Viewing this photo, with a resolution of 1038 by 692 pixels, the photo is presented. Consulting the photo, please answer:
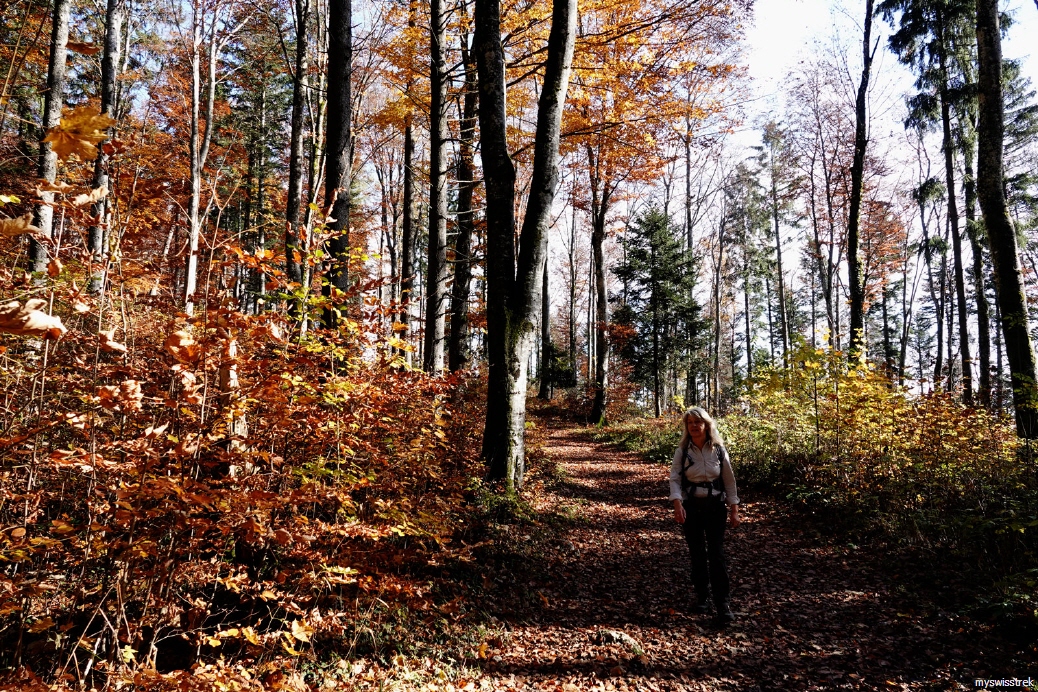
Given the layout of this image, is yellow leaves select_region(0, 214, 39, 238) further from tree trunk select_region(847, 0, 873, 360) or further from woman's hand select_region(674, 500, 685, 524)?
tree trunk select_region(847, 0, 873, 360)

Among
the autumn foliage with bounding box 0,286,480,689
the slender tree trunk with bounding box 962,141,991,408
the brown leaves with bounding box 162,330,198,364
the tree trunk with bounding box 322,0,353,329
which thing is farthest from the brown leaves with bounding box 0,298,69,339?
the slender tree trunk with bounding box 962,141,991,408

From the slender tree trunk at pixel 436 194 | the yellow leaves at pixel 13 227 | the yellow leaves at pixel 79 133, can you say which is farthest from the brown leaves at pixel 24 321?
the slender tree trunk at pixel 436 194

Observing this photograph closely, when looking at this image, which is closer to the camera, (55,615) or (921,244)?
(55,615)

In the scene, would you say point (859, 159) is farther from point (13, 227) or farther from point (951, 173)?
point (13, 227)

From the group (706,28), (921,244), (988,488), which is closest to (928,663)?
(988,488)

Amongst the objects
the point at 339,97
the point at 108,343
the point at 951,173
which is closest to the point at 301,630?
the point at 108,343

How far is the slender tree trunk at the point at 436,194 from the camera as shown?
27.3ft

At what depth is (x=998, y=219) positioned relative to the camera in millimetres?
7574

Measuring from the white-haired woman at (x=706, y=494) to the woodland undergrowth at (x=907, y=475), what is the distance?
7.05 ft

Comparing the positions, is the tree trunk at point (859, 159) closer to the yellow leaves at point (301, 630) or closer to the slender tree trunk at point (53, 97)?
the yellow leaves at point (301, 630)

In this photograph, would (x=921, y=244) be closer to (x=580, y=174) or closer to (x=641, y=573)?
(x=580, y=174)

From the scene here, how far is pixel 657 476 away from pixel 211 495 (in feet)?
29.2

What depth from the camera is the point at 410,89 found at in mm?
10055

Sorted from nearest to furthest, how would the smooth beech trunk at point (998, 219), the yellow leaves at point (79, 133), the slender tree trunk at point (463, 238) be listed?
the yellow leaves at point (79, 133)
the smooth beech trunk at point (998, 219)
the slender tree trunk at point (463, 238)
